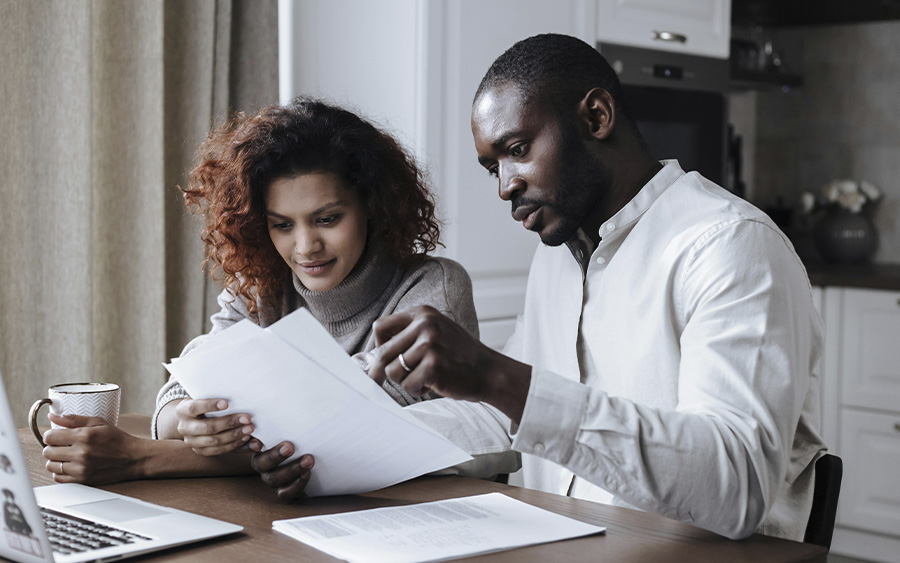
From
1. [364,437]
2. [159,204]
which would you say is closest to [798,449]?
[364,437]

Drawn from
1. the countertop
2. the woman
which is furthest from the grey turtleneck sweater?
the countertop

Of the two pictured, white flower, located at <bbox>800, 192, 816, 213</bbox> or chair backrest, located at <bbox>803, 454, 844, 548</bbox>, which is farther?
white flower, located at <bbox>800, 192, 816, 213</bbox>

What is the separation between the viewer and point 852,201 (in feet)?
11.8

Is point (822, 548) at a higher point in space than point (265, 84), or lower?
lower

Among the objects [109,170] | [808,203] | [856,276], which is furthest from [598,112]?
[808,203]

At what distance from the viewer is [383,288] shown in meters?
1.75

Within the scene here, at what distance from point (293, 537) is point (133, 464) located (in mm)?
336

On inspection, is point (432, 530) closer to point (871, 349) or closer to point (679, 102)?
point (679, 102)

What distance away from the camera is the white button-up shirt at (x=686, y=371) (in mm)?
1004

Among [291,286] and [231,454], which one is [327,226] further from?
[231,454]

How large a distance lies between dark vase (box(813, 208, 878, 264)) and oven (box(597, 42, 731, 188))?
542mm

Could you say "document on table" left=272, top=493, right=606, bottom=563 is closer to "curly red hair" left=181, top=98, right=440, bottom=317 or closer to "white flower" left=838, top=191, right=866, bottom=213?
"curly red hair" left=181, top=98, right=440, bottom=317

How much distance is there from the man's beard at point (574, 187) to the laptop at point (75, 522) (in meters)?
0.59

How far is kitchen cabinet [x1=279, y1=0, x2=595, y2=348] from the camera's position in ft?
8.26
